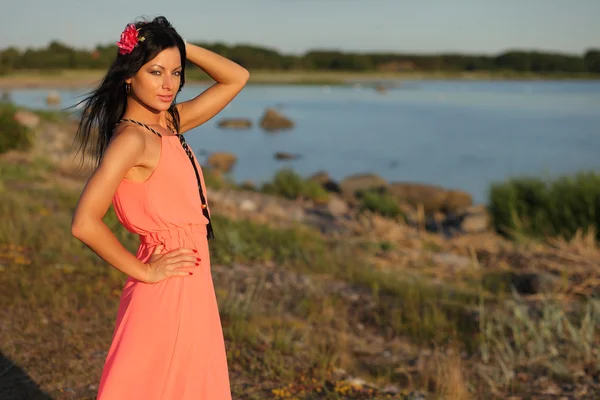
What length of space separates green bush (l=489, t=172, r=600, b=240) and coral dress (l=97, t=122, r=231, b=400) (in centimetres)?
1024

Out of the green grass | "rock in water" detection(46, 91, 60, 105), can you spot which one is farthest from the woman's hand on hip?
"rock in water" detection(46, 91, 60, 105)

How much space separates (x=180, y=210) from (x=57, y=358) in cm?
252

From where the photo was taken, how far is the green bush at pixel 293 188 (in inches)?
733

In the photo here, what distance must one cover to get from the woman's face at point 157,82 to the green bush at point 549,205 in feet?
33.8

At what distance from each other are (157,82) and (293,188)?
644 inches

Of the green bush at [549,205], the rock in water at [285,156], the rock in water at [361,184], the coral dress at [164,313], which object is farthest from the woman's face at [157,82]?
the rock in water at [285,156]

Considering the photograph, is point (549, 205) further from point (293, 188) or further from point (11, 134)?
point (11, 134)

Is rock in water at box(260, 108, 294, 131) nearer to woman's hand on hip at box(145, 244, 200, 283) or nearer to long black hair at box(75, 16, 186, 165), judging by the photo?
long black hair at box(75, 16, 186, 165)

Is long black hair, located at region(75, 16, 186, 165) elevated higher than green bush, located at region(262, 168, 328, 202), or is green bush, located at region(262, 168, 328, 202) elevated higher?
long black hair, located at region(75, 16, 186, 165)

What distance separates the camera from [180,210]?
8.09ft

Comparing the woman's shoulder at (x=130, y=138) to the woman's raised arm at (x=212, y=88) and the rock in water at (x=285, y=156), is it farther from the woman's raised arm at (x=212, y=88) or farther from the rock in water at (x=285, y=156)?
the rock in water at (x=285, y=156)

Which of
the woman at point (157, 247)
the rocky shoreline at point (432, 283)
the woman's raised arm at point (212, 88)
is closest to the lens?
the woman at point (157, 247)

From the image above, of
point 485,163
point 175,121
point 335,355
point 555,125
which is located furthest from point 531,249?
point 555,125

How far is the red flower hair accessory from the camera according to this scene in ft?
8.10
